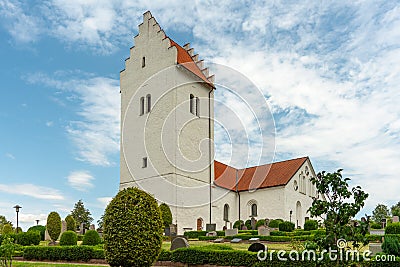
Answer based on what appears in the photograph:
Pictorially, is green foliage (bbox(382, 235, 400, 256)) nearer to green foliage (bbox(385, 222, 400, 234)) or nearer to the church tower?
green foliage (bbox(385, 222, 400, 234))

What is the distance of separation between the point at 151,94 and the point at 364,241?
93.3 ft

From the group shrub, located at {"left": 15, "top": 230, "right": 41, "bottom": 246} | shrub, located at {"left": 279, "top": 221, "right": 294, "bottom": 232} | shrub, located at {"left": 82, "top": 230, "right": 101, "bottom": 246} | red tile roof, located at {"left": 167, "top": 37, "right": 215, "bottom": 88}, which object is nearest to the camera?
shrub, located at {"left": 82, "top": 230, "right": 101, "bottom": 246}

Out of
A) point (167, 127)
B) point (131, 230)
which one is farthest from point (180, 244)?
point (167, 127)

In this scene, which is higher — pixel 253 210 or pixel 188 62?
pixel 188 62

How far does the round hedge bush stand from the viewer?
1177 centimetres

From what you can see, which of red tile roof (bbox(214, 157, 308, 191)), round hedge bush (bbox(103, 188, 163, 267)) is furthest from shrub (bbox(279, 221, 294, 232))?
round hedge bush (bbox(103, 188, 163, 267))

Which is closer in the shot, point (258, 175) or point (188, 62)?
point (188, 62)

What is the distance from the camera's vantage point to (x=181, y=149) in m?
33.1

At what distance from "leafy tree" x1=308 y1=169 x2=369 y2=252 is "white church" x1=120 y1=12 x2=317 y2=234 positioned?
2520cm

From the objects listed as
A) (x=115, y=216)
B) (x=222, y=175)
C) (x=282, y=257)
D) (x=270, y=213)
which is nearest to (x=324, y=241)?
(x=282, y=257)

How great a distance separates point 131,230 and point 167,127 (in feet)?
69.9

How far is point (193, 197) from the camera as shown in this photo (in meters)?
33.7

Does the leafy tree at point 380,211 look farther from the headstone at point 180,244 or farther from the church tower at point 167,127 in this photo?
the headstone at point 180,244

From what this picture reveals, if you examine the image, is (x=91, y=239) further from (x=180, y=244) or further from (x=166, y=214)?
(x=166, y=214)
